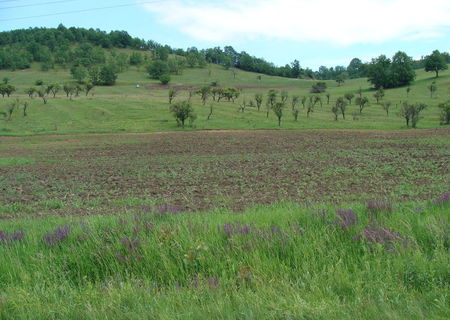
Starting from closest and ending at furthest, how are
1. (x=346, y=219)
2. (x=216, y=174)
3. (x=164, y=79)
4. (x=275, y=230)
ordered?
(x=275, y=230)
(x=346, y=219)
(x=216, y=174)
(x=164, y=79)

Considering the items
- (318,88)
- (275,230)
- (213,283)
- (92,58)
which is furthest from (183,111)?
(92,58)

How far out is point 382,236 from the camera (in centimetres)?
473

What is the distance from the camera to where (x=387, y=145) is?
29578 millimetres

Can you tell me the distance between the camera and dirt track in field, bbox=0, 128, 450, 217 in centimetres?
1233

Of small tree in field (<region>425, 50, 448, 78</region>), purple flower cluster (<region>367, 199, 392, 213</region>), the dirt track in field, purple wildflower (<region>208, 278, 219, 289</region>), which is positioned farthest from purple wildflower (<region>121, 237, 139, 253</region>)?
small tree in field (<region>425, 50, 448, 78</region>)

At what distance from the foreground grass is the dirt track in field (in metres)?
5.42

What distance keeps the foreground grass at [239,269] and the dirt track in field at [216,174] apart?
542cm

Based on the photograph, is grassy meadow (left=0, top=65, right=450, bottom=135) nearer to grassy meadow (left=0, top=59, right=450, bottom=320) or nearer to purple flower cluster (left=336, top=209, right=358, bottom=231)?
grassy meadow (left=0, top=59, right=450, bottom=320)

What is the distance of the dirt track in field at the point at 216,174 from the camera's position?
40.4 feet

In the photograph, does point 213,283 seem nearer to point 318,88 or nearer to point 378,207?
point 378,207

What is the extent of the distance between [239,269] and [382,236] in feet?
6.36

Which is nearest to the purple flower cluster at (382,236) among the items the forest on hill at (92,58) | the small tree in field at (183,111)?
the small tree in field at (183,111)

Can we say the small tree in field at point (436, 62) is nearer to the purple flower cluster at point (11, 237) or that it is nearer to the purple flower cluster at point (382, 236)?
the purple flower cluster at point (382, 236)

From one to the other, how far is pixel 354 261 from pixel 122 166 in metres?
18.8
